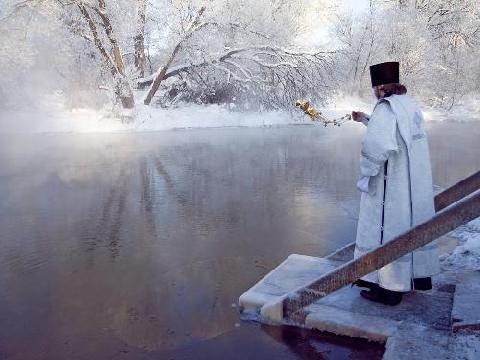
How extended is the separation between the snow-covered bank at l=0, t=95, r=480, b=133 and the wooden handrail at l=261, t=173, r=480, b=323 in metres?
19.8

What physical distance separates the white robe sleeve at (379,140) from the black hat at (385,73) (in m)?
0.20

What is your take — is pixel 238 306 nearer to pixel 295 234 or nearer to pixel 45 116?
pixel 295 234

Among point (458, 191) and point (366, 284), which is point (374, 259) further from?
point (458, 191)

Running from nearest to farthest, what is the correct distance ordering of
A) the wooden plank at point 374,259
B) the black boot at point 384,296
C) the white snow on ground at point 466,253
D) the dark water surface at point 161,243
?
the wooden plank at point 374,259, the dark water surface at point 161,243, the black boot at point 384,296, the white snow on ground at point 466,253

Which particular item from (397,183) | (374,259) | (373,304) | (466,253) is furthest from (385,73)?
(466,253)

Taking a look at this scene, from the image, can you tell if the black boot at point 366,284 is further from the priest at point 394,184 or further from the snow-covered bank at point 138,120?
the snow-covered bank at point 138,120

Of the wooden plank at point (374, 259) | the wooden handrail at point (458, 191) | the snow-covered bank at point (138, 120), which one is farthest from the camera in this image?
the snow-covered bank at point (138, 120)

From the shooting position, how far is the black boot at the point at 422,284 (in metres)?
3.86

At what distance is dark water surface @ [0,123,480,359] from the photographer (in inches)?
145

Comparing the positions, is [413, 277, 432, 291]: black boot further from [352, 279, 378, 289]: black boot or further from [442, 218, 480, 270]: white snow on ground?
[442, 218, 480, 270]: white snow on ground

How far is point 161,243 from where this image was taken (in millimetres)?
6094

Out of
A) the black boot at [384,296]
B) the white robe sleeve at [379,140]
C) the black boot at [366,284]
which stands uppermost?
the white robe sleeve at [379,140]

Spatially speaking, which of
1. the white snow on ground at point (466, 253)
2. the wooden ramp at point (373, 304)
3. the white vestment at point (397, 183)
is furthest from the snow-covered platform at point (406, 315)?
the white snow on ground at point (466, 253)

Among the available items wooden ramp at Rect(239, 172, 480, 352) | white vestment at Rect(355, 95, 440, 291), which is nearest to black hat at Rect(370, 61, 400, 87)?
white vestment at Rect(355, 95, 440, 291)
